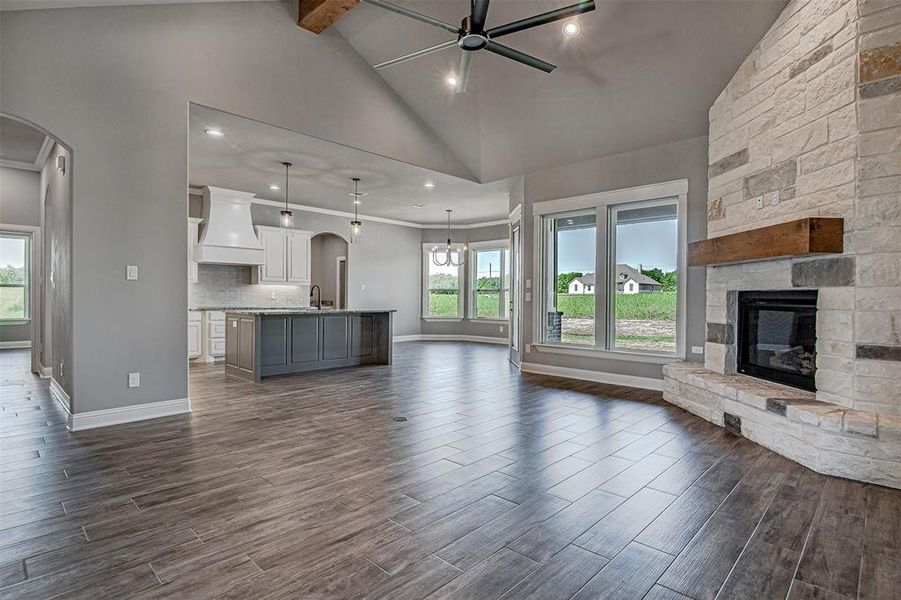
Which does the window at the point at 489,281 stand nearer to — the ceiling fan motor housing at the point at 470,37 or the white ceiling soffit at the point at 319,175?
the white ceiling soffit at the point at 319,175

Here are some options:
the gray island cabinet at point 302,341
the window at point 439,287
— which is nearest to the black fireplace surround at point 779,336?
the gray island cabinet at point 302,341

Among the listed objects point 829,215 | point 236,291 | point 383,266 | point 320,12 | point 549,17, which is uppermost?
point 320,12

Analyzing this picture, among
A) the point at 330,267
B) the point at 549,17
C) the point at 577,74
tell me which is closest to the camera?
the point at 549,17

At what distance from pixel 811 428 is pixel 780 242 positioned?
1.33m

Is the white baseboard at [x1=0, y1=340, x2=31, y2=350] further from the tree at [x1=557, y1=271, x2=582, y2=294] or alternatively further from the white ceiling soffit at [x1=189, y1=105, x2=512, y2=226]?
the tree at [x1=557, y1=271, x2=582, y2=294]

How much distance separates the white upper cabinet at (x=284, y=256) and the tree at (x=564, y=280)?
206 inches

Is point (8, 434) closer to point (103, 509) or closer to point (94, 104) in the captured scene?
point (103, 509)

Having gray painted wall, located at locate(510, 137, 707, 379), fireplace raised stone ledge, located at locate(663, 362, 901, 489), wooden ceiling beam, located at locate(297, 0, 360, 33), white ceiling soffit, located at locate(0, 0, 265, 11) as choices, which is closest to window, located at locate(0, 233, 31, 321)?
white ceiling soffit, located at locate(0, 0, 265, 11)

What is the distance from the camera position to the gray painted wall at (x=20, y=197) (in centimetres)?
695

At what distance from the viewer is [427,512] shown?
2420 millimetres

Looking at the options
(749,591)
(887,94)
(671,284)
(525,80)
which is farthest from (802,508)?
(525,80)

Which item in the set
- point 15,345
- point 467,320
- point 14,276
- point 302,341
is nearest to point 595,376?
point 302,341

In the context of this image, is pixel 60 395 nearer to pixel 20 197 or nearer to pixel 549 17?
pixel 20 197

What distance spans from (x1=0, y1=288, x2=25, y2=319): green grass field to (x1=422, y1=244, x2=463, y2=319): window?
8.02m
